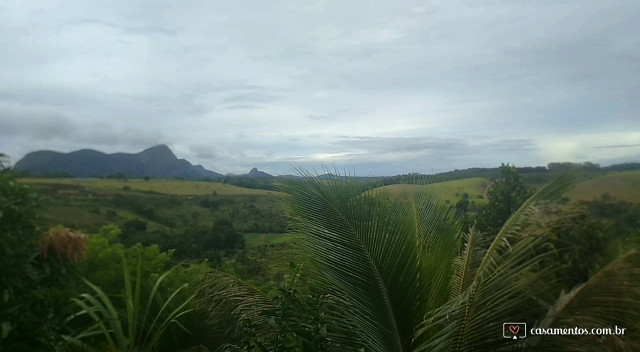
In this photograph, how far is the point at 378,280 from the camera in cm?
329

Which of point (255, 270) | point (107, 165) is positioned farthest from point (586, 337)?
point (107, 165)

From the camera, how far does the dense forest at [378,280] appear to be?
10.1 ft

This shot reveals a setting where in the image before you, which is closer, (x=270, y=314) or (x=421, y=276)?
(x=270, y=314)

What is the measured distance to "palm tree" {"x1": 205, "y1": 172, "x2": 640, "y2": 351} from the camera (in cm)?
306

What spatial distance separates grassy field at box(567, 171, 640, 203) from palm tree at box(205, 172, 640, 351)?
0.22m

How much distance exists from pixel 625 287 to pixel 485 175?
2.25 meters

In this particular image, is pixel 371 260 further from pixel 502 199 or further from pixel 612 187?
pixel 612 187

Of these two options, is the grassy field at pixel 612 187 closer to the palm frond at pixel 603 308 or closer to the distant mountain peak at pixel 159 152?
the palm frond at pixel 603 308

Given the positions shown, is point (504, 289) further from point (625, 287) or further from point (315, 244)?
point (315, 244)

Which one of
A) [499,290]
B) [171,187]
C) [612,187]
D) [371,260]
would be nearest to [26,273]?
[371,260]

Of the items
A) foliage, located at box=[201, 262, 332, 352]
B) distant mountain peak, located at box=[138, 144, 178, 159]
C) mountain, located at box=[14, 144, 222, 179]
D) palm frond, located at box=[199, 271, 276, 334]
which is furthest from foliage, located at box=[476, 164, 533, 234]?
distant mountain peak, located at box=[138, 144, 178, 159]

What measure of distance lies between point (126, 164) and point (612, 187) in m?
18.9

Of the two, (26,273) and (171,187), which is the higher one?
(171,187)

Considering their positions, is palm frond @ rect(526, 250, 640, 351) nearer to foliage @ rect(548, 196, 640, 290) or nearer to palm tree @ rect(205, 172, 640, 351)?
palm tree @ rect(205, 172, 640, 351)
